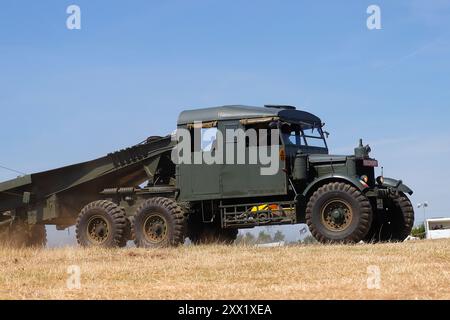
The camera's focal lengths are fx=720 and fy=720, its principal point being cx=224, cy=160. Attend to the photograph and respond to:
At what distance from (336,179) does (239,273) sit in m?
4.93

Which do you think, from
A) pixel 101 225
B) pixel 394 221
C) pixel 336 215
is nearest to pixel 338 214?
pixel 336 215

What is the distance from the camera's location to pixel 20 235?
58.4 ft

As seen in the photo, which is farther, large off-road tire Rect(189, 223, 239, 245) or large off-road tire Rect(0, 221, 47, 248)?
large off-road tire Rect(0, 221, 47, 248)

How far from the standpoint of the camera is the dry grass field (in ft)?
24.7

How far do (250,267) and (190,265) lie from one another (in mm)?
1013

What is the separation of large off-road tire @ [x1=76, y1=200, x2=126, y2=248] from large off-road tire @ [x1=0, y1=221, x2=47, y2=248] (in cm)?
209

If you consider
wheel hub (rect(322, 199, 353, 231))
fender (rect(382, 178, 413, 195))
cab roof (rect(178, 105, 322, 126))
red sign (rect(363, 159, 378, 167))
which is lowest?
wheel hub (rect(322, 199, 353, 231))

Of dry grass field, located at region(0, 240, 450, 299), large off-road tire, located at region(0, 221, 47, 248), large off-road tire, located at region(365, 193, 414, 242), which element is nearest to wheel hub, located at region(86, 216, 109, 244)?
large off-road tire, located at region(0, 221, 47, 248)

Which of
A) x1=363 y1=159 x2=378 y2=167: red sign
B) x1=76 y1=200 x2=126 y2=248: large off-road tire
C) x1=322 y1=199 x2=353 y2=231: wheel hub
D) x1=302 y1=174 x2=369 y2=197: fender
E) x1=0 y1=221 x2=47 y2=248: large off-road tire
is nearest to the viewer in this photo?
x1=302 y1=174 x2=369 y2=197: fender

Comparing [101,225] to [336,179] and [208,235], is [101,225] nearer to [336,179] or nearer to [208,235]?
[208,235]

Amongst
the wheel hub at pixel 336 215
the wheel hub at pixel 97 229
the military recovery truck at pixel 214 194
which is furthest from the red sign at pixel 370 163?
the wheel hub at pixel 97 229

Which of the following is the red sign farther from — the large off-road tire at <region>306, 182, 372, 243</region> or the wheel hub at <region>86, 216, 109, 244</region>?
the wheel hub at <region>86, 216, 109, 244</region>

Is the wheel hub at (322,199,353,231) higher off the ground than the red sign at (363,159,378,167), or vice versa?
the red sign at (363,159,378,167)
